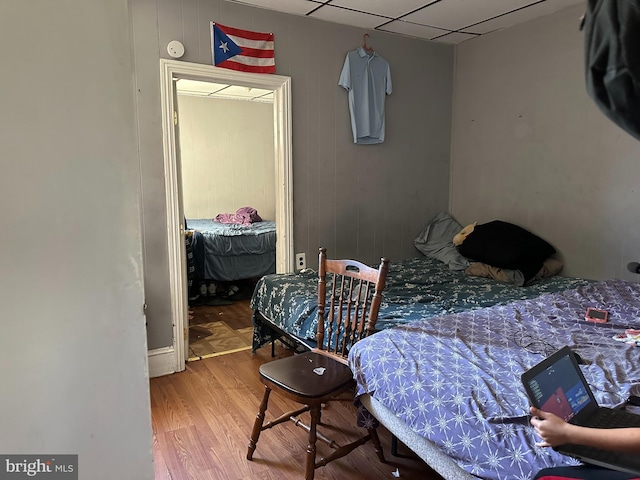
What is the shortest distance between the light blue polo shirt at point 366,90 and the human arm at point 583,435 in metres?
2.76

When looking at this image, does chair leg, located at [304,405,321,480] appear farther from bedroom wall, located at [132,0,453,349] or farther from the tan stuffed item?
the tan stuffed item

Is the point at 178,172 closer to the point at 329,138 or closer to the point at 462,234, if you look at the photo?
the point at 329,138

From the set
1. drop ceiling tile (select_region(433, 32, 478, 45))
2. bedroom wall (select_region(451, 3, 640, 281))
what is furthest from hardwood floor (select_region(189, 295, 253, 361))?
drop ceiling tile (select_region(433, 32, 478, 45))

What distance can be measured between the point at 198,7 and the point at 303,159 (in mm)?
1209

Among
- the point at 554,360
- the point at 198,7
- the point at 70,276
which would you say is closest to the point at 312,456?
the point at 554,360

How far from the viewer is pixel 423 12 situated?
10.5ft

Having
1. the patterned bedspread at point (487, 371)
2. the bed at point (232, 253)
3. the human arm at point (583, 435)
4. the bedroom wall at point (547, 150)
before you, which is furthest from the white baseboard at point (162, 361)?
the bedroom wall at point (547, 150)

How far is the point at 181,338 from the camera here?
3.07 meters

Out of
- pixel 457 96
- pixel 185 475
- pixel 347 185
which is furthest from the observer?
pixel 457 96

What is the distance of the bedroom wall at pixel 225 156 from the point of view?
19.1 ft

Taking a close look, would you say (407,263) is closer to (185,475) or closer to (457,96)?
(457,96)

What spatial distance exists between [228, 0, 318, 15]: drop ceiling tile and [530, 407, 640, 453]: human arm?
2.83m

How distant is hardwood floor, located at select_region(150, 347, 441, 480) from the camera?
2.00 metres

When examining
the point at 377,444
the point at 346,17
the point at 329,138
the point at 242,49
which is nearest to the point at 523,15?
the point at 346,17
